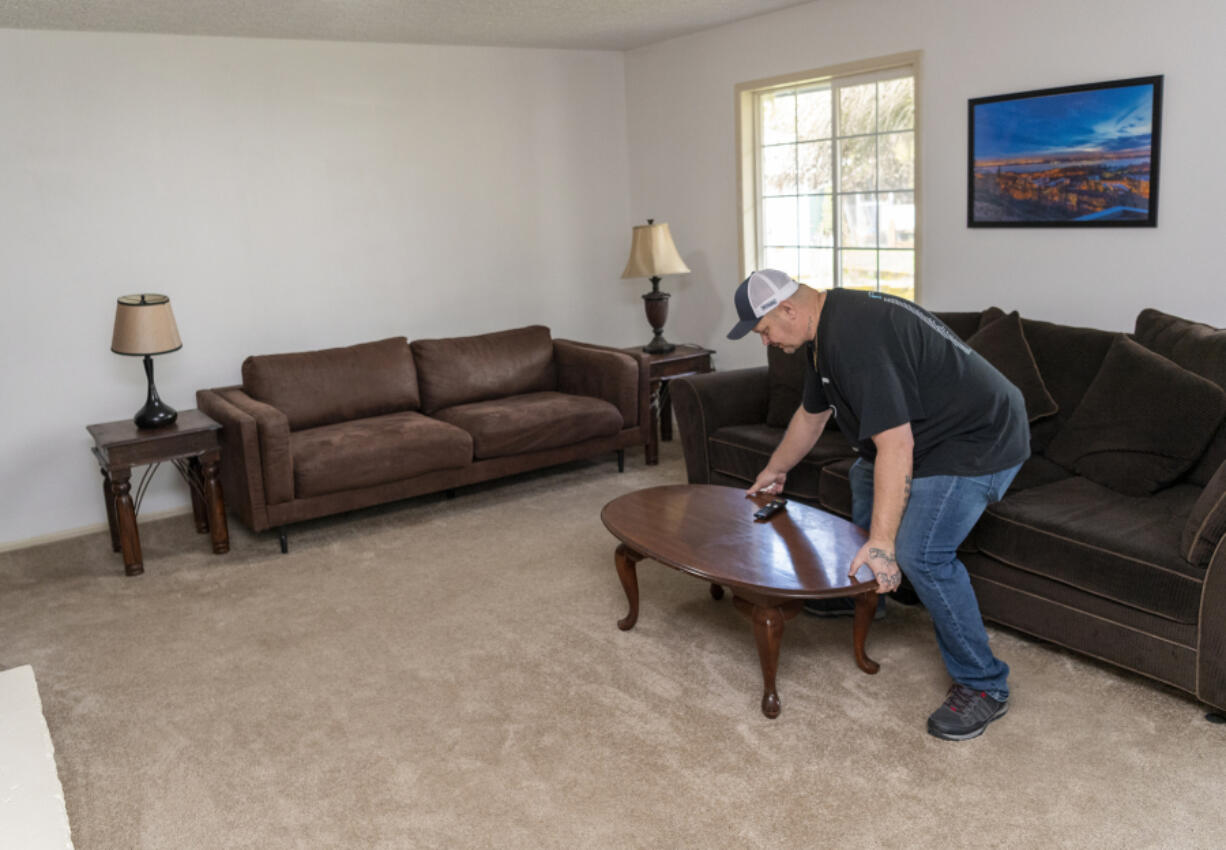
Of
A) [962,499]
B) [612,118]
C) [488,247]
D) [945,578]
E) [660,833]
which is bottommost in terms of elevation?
[660,833]

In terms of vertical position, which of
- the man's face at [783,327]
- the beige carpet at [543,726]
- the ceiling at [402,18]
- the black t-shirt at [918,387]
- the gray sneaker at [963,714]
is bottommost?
the beige carpet at [543,726]

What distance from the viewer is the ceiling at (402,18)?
4.38 m

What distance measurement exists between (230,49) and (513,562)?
3008 mm

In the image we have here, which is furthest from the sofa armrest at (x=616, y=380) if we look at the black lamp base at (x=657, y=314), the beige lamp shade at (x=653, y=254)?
the beige lamp shade at (x=653, y=254)

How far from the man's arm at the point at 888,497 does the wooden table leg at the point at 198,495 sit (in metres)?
3.27

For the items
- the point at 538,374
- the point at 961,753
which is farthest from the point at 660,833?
the point at 538,374

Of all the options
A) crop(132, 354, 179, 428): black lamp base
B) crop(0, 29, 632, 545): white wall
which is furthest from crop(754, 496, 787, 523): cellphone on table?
crop(0, 29, 632, 545): white wall

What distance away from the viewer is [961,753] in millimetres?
2684

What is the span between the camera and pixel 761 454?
4266 mm

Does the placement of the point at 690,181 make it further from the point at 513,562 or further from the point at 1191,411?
the point at 1191,411

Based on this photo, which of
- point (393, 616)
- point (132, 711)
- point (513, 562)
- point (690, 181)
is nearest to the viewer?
point (132, 711)

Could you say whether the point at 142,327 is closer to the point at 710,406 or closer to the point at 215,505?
the point at 215,505

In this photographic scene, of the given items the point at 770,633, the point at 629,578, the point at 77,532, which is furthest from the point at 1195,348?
the point at 77,532

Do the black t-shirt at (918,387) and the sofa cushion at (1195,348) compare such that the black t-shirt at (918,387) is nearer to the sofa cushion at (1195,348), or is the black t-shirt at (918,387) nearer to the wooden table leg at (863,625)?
the wooden table leg at (863,625)
